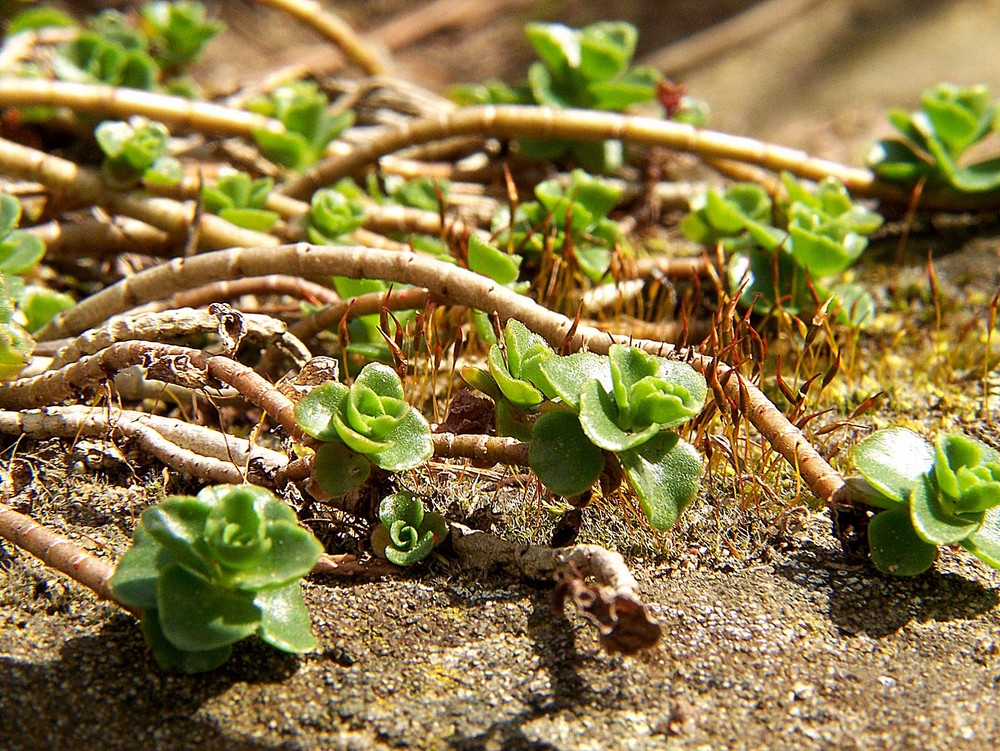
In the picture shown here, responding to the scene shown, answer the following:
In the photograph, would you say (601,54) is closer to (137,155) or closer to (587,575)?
(137,155)

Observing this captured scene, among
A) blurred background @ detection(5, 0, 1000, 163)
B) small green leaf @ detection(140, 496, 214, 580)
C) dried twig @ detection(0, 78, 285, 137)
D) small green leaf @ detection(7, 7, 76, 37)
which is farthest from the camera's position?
blurred background @ detection(5, 0, 1000, 163)

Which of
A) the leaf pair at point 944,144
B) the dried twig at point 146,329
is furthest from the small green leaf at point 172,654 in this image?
the leaf pair at point 944,144

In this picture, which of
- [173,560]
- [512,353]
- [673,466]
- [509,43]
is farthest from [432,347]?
[509,43]

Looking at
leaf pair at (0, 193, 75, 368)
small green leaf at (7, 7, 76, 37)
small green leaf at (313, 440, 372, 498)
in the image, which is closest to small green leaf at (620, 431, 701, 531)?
small green leaf at (313, 440, 372, 498)

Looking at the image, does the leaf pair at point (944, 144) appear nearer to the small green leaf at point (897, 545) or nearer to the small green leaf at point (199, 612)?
the small green leaf at point (897, 545)

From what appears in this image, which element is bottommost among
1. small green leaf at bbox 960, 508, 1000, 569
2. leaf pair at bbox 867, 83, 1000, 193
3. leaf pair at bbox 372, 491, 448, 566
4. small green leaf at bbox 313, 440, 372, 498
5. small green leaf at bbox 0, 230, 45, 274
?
leaf pair at bbox 372, 491, 448, 566

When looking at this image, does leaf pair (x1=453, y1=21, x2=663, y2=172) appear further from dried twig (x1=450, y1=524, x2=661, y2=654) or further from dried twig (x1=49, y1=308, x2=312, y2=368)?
dried twig (x1=450, y1=524, x2=661, y2=654)

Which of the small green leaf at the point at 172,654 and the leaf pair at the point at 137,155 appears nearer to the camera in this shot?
the small green leaf at the point at 172,654

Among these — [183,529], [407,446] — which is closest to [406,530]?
[407,446]
